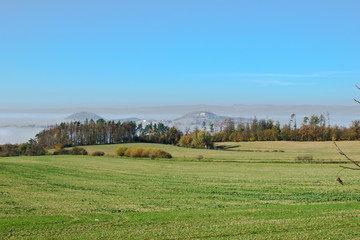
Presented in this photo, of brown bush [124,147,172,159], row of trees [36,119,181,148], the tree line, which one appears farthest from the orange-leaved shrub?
row of trees [36,119,181,148]

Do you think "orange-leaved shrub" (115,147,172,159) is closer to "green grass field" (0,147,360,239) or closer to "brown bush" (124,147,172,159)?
"brown bush" (124,147,172,159)

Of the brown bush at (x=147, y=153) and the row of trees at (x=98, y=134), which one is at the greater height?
the row of trees at (x=98, y=134)

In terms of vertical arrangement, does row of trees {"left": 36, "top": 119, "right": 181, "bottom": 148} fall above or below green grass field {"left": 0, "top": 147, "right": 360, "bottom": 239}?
above

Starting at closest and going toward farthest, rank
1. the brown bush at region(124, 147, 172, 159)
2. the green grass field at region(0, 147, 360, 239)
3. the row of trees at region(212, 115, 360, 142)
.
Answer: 1. the green grass field at region(0, 147, 360, 239)
2. the brown bush at region(124, 147, 172, 159)
3. the row of trees at region(212, 115, 360, 142)

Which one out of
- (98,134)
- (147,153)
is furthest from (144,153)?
(98,134)

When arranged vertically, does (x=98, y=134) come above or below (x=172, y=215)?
above

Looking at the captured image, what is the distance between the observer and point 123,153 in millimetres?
79062

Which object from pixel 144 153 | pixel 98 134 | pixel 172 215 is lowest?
pixel 172 215

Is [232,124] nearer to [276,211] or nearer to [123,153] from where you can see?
[123,153]

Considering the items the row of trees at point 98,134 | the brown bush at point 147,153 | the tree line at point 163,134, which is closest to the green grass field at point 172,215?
the brown bush at point 147,153

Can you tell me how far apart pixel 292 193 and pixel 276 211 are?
894 centimetres

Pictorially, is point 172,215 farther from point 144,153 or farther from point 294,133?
point 294,133

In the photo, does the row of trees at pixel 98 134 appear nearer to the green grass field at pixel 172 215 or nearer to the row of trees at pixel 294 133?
the row of trees at pixel 294 133

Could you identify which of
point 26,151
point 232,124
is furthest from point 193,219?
point 232,124
